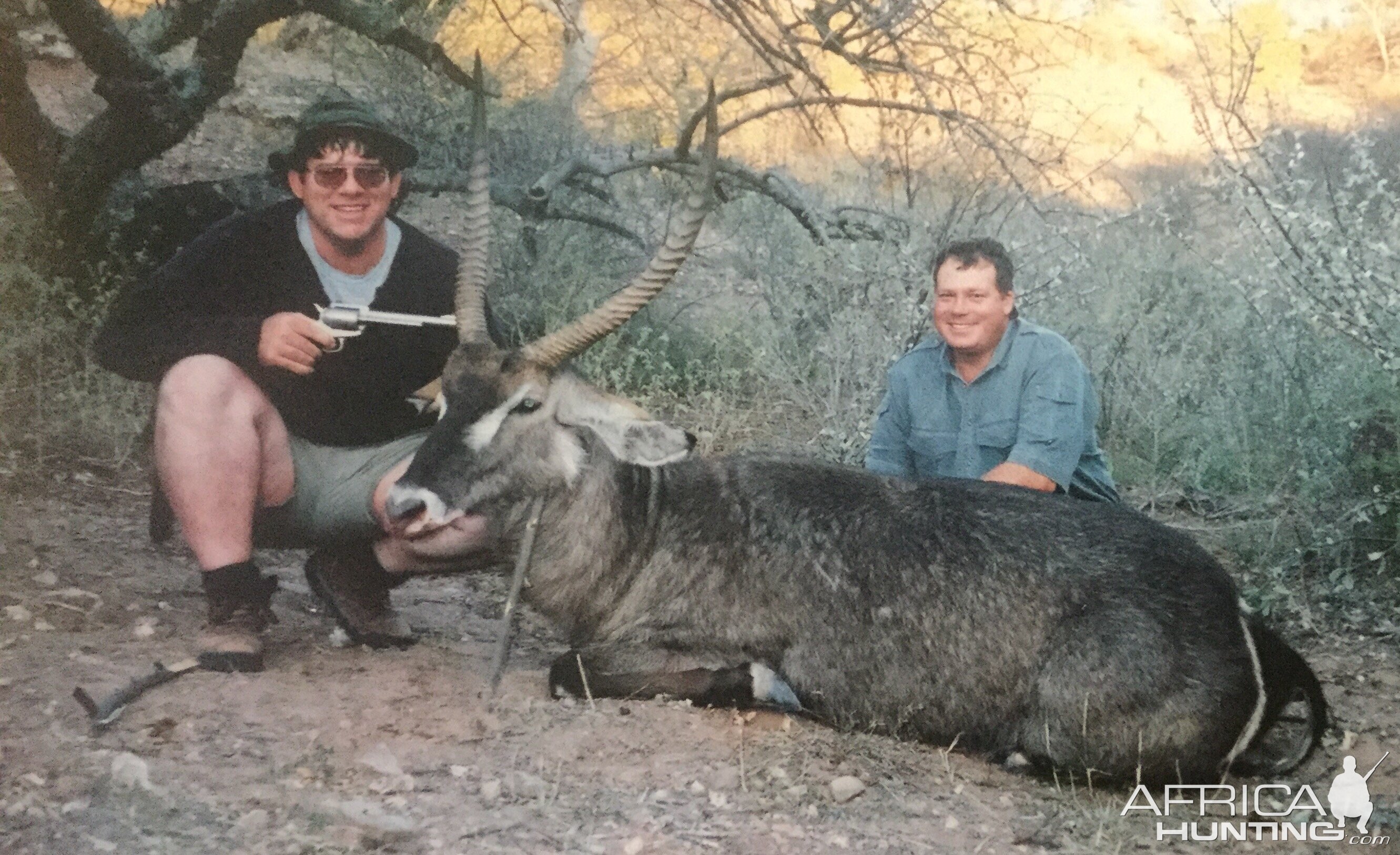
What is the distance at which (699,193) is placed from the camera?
340cm

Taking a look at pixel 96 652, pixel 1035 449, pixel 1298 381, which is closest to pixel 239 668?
pixel 96 652

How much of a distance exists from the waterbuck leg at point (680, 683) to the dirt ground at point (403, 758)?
0.05m

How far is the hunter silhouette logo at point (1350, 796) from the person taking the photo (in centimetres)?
336

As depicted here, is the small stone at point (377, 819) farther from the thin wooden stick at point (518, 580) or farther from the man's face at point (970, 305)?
the man's face at point (970, 305)

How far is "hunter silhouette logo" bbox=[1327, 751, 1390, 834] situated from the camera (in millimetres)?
3357

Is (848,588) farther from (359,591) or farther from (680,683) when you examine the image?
(359,591)

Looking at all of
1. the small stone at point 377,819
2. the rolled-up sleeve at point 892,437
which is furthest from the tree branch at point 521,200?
the small stone at point 377,819

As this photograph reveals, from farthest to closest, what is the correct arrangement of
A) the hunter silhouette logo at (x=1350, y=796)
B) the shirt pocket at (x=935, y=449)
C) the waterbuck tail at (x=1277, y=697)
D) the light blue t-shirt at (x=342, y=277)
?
the shirt pocket at (x=935, y=449) → the light blue t-shirt at (x=342, y=277) → the waterbuck tail at (x=1277, y=697) → the hunter silhouette logo at (x=1350, y=796)

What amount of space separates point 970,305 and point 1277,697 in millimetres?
1666

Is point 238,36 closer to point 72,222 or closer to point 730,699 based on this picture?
point 72,222

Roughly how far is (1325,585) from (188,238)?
15.0 ft

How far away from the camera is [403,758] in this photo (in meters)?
3.10

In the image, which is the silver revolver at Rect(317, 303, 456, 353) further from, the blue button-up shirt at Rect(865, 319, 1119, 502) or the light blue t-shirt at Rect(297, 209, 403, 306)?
the blue button-up shirt at Rect(865, 319, 1119, 502)

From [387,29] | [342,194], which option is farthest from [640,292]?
[387,29]
